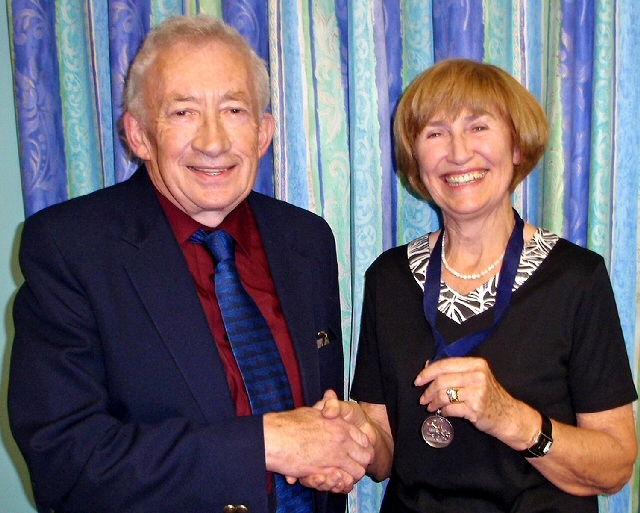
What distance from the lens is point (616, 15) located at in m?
1.70

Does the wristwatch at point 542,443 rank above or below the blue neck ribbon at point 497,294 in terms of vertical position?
below

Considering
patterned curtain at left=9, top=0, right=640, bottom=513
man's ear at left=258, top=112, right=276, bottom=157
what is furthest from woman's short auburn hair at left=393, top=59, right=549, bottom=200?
man's ear at left=258, top=112, right=276, bottom=157

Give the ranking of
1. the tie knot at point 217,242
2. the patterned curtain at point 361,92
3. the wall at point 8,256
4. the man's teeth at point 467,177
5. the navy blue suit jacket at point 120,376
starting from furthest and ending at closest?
the wall at point 8,256
the patterned curtain at point 361,92
the man's teeth at point 467,177
the tie knot at point 217,242
the navy blue suit jacket at point 120,376

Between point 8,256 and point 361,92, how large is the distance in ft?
4.22

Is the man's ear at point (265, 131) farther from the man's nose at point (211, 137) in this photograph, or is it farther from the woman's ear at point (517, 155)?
the woman's ear at point (517, 155)

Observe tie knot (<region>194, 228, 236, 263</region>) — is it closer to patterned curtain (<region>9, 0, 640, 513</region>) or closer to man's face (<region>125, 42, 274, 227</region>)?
man's face (<region>125, 42, 274, 227</region>)

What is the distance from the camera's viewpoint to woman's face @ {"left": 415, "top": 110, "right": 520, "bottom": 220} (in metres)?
1.50

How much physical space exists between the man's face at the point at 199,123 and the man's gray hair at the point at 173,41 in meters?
0.02

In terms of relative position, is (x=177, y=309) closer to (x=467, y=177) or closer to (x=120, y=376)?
(x=120, y=376)

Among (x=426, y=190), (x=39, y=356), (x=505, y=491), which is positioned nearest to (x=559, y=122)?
(x=426, y=190)

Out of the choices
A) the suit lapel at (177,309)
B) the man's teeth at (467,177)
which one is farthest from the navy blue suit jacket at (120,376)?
the man's teeth at (467,177)

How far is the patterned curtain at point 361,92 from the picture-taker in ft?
5.65

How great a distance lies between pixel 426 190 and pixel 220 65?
0.70 m

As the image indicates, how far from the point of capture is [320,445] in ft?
4.30
